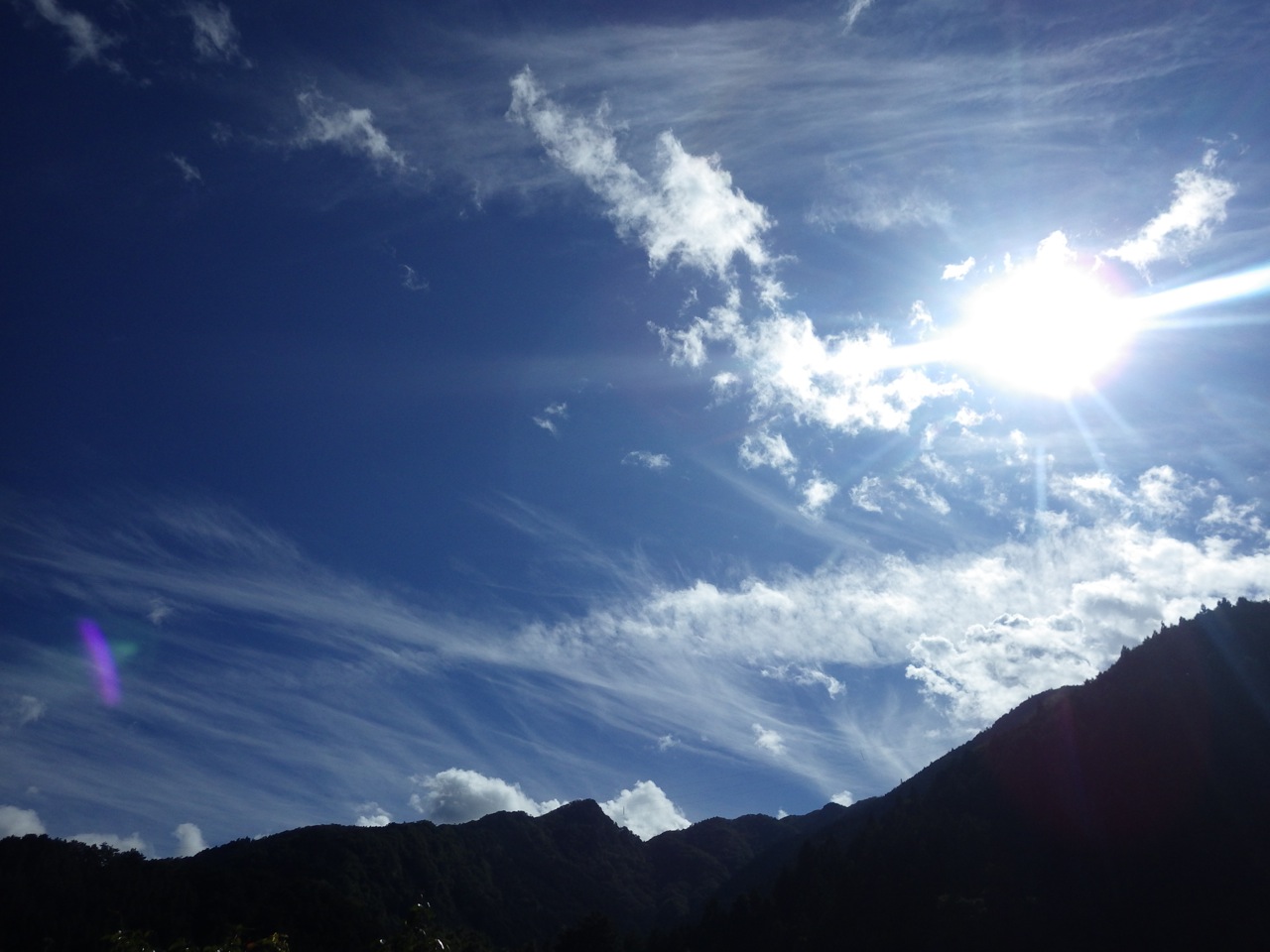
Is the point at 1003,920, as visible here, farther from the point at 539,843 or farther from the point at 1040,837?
the point at 539,843

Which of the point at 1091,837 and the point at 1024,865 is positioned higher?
the point at 1091,837

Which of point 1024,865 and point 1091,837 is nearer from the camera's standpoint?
point 1024,865

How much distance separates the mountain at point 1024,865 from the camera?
2571 inches

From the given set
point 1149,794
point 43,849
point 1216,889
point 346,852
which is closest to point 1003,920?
point 1216,889

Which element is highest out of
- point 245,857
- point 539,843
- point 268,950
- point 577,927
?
point 539,843

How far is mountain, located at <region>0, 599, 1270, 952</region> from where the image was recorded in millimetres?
65312

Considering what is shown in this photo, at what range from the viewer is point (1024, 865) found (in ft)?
247

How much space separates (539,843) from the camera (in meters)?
181

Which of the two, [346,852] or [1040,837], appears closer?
Result: [1040,837]

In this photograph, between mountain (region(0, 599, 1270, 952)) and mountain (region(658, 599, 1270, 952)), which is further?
mountain (region(0, 599, 1270, 952))

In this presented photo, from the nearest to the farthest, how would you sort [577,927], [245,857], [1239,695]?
[577,927] < [1239,695] < [245,857]

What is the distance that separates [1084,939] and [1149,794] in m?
25.7

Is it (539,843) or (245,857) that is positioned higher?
(539,843)

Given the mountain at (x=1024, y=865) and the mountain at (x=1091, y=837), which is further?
the mountain at (x=1024, y=865)
